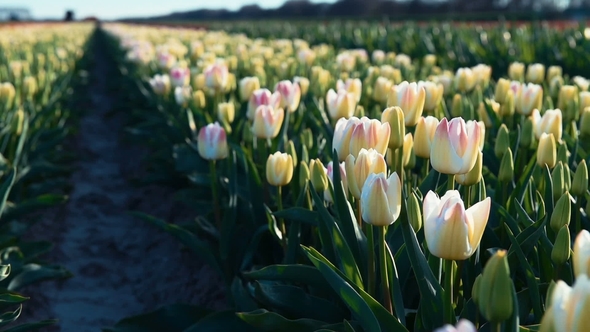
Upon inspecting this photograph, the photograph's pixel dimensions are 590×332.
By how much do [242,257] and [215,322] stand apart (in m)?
0.62

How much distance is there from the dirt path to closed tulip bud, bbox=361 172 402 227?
1593 mm

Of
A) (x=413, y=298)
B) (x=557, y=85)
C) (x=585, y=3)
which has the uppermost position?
(x=585, y=3)

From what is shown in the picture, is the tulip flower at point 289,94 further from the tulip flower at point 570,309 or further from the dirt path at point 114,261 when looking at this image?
the tulip flower at point 570,309

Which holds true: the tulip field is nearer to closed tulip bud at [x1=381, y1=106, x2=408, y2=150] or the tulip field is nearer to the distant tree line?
closed tulip bud at [x1=381, y1=106, x2=408, y2=150]

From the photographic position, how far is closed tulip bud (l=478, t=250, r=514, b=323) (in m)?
0.94

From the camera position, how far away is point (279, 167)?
1920 mm

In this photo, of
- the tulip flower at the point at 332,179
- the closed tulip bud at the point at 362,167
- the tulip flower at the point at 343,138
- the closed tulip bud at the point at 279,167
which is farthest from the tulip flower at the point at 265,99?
the closed tulip bud at the point at 362,167

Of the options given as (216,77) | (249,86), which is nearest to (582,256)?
(249,86)

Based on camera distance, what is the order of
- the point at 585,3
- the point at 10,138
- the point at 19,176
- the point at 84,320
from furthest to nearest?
the point at 585,3 < the point at 10,138 < the point at 19,176 < the point at 84,320

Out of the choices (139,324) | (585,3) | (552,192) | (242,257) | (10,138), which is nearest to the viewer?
(552,192)

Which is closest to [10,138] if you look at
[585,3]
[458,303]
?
[458,303]

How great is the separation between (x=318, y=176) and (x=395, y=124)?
254 mm

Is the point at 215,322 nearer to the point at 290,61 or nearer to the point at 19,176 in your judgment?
the point at 19,176

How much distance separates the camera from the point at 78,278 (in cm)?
324
